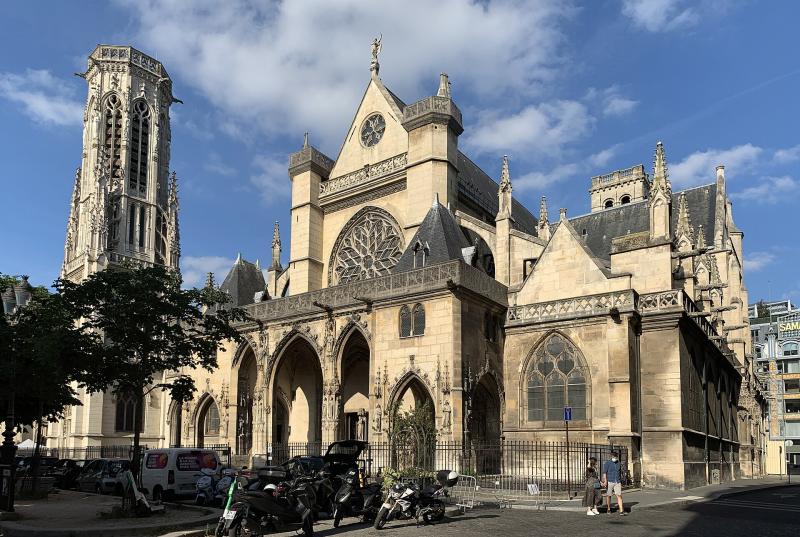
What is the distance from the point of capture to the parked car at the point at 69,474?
2486 centimetres

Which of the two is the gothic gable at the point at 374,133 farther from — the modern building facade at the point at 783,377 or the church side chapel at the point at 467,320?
the modern building facade at the point at 783,377

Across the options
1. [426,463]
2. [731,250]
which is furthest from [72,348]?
[731,250]

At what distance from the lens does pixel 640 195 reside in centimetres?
5903

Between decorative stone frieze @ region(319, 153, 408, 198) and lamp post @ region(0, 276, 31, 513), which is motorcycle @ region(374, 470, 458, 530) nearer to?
lamp post @ region(0, 276, 31, 513)

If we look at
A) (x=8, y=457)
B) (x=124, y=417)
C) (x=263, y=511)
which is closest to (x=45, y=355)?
(x=8, y=457)

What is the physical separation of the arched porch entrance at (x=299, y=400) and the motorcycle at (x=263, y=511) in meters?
19.7

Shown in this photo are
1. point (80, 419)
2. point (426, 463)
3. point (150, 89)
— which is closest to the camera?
point (426, 463)

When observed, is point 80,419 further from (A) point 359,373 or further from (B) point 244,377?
(A) point 359,373

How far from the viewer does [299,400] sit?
32094mm

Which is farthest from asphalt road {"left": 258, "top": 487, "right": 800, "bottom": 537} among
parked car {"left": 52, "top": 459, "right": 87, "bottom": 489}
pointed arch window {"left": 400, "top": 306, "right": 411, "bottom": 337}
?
parked car {"left": 52, "top": 459, "right": 87, "bottom": 489}

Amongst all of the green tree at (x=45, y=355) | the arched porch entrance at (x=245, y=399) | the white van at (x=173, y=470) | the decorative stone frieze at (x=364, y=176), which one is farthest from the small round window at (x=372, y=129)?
the white van at (x=173, y=470)

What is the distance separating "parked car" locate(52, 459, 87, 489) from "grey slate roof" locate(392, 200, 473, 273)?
537 inches

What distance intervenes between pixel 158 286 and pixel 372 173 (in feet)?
64.3

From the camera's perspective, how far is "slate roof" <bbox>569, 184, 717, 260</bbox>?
1373 inches
